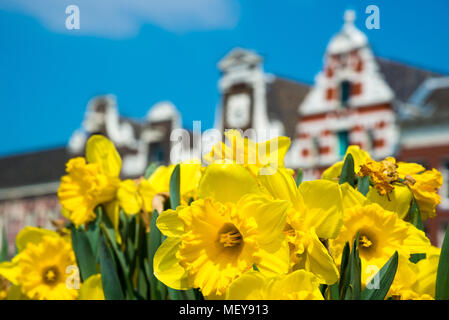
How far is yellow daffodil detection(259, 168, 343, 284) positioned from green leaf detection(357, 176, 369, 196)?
0.08 m

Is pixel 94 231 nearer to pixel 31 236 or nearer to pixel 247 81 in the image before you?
pixel 31 236

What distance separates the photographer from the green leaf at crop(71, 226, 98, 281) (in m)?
0.60

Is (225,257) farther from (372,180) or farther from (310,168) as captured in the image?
(310,168)

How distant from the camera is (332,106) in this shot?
7.85 meters

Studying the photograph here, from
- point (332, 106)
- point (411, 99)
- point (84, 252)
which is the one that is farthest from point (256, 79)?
point (84, 252)

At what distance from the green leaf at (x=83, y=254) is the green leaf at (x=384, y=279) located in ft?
0.97

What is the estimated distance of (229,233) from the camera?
40cm

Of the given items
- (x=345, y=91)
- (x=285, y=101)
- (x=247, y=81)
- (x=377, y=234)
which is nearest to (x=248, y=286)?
(x=377, y=234)

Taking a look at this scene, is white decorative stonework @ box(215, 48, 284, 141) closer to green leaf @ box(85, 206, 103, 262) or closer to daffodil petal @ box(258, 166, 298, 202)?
green leaf @ box(85, 206, 103, 262)

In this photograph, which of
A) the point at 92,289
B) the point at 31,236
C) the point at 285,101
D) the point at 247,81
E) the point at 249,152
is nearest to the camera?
the point at 249,152

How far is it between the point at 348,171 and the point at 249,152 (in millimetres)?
82

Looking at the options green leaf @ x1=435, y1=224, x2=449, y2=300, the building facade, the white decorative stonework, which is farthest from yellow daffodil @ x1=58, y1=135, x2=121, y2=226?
the white decorative stonework

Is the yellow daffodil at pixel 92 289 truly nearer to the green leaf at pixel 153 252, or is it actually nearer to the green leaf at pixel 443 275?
the green leaf at pixel 153 252
